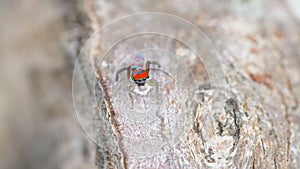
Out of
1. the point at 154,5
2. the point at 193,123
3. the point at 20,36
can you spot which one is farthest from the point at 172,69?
the point at 20,36

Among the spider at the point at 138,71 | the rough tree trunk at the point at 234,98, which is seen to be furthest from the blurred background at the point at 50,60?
the spider at the point at 138,71

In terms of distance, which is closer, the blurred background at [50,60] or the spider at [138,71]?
the spider at [138,71]

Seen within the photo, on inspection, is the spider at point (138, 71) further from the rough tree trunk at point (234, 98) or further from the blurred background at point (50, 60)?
the blurred background at point (50, 60)

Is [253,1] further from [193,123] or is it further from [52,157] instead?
[52,157]

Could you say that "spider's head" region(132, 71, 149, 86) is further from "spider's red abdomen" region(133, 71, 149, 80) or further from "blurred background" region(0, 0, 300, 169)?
"blurred background" region(0, 0, 300, 169)

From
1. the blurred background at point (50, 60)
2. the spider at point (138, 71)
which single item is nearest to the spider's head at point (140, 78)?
the spider at point (138, 71)

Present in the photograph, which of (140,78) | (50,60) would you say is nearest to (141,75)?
(140,78)

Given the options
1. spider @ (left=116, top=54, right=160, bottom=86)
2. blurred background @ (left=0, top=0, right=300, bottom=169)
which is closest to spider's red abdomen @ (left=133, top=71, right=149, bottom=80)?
spider @ (left=116, top=54, right=160, bottom=86)

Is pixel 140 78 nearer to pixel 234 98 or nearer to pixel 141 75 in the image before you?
pixel 141 75
